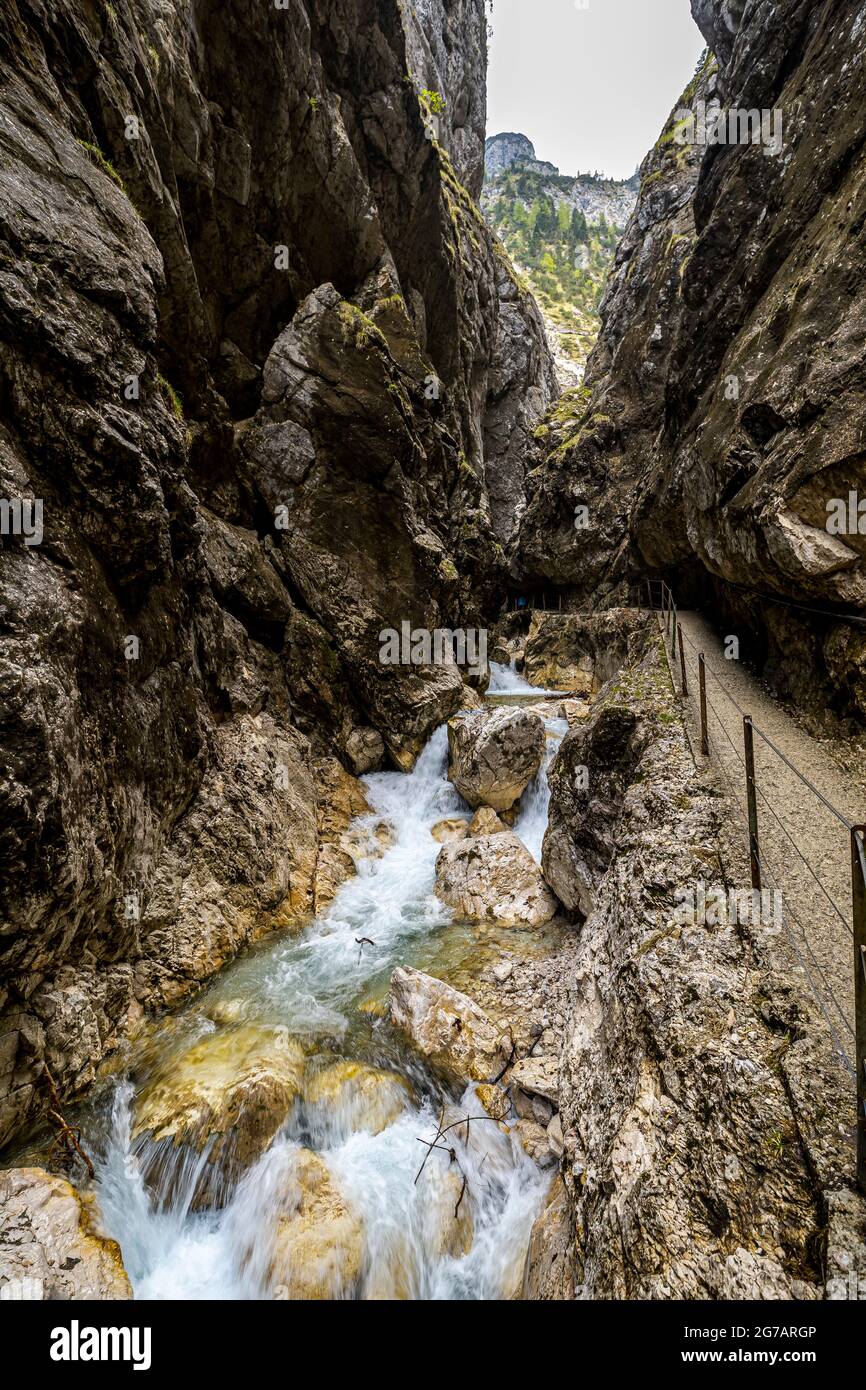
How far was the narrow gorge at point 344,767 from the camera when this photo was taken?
13.7ft

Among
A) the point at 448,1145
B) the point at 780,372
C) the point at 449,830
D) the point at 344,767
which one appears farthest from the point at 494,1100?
the point at 780,372

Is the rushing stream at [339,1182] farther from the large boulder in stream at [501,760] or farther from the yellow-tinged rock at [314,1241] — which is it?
the large boulder in stream at [501,760]

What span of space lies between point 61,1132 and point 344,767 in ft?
31.9

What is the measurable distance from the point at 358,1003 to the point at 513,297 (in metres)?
52.5

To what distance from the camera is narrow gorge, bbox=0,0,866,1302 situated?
4.18 metres

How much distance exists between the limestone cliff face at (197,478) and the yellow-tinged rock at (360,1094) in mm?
Answer: 2593

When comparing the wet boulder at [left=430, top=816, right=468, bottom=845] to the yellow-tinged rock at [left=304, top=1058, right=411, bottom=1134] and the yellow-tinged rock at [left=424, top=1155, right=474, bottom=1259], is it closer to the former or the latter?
the yellow-tinged rock at [left=304, top=1058, right=411, bottom=1134]

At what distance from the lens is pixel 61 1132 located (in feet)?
17.7

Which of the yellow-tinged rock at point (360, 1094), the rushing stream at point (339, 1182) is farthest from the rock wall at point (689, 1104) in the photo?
the yellow-tinged rock at point (360, 1094)

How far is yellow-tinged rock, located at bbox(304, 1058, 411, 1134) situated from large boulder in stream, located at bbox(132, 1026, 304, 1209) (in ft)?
0.90

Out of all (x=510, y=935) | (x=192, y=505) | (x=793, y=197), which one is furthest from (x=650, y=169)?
(x=510, y=935)

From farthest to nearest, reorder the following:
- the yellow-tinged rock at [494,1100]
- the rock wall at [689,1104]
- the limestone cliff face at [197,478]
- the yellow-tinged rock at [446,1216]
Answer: the limestone cliff face at [197,478], the yellow-tinged rock at [494,1100], the yellow-tinged rock at [446,1216], the rock wall at [689,1104]

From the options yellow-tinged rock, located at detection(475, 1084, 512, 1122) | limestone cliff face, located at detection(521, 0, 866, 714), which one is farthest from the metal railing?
yellow-tinged rock, located at detection(475, 1084, 512, 1122)

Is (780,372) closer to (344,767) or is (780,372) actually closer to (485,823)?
(485,823)
